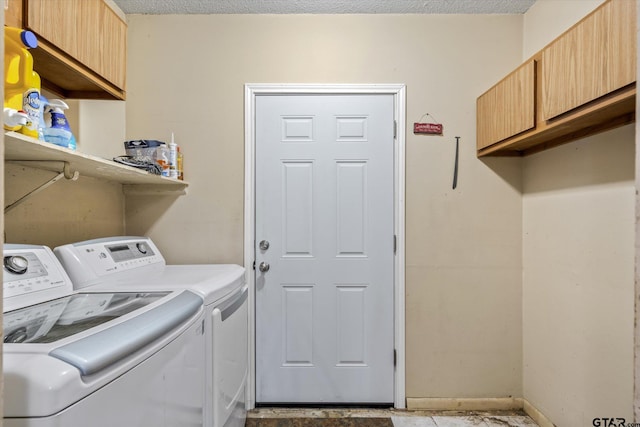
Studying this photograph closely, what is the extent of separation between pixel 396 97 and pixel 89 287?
6.13 feet

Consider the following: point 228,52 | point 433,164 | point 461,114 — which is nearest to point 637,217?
point 433,164

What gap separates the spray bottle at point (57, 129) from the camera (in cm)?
99

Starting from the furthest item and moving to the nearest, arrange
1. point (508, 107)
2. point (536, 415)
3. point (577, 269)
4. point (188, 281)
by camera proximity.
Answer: point (536, 415) → point (508, 107) → point (577, 269) → point (188, 281)

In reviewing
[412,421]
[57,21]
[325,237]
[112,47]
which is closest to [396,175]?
[325,237]

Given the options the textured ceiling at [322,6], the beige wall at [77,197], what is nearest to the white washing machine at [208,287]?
the beige wall at [77,197]

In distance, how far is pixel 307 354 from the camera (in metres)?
1.94

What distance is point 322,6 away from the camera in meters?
1.86

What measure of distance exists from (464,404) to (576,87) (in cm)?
183

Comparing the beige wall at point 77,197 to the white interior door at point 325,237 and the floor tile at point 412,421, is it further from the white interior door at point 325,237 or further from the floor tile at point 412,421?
the floor tile at point 412,421

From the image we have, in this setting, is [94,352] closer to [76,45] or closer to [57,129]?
[57,129]

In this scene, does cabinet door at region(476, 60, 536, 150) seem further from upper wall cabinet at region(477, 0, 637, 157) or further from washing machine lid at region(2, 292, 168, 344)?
washing machine lid at region(2, 292, 168, 344)

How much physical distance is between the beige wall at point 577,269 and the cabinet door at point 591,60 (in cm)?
29

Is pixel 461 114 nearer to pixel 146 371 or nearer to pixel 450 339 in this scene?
pixel 450 339

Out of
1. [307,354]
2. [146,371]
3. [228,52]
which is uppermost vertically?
[228,52]
